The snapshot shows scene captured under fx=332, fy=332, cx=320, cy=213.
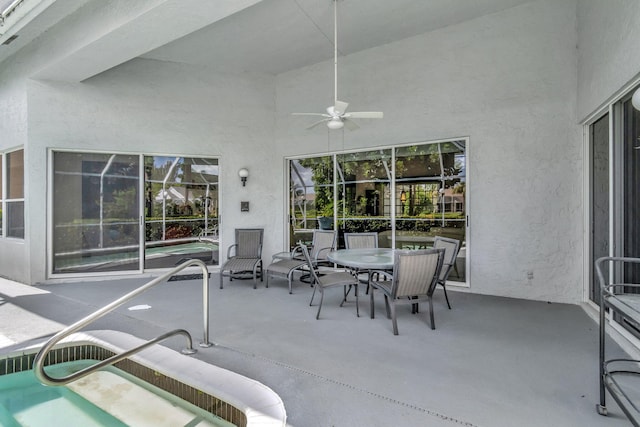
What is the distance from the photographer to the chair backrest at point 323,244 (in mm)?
5812

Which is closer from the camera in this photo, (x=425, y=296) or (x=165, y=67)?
(x=425, y=296)

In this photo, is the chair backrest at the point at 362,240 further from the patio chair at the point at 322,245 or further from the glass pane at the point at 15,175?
the glass pane at the point at 15,175

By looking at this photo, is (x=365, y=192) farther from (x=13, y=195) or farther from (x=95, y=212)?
(x=13, y=195)

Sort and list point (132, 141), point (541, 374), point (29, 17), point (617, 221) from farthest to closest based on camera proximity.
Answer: point (132, 141), point (29, 17), point (617, 221), point (541, 374)

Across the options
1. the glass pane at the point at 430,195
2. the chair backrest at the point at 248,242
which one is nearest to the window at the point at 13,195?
the chair backrest at the point at 248,242

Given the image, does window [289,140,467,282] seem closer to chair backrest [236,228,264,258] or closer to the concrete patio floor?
chair backrest [236,228,264,258]

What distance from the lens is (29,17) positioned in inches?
173

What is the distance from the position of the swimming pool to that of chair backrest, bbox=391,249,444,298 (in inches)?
71.4

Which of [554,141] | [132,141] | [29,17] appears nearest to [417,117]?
[554,141]

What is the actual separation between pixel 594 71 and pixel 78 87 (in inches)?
302

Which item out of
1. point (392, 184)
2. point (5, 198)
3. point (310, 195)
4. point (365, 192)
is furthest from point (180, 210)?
point (392, 184)

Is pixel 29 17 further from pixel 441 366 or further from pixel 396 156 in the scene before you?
pixel 441 366

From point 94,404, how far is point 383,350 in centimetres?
246

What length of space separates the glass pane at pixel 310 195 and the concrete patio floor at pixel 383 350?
1.97m
